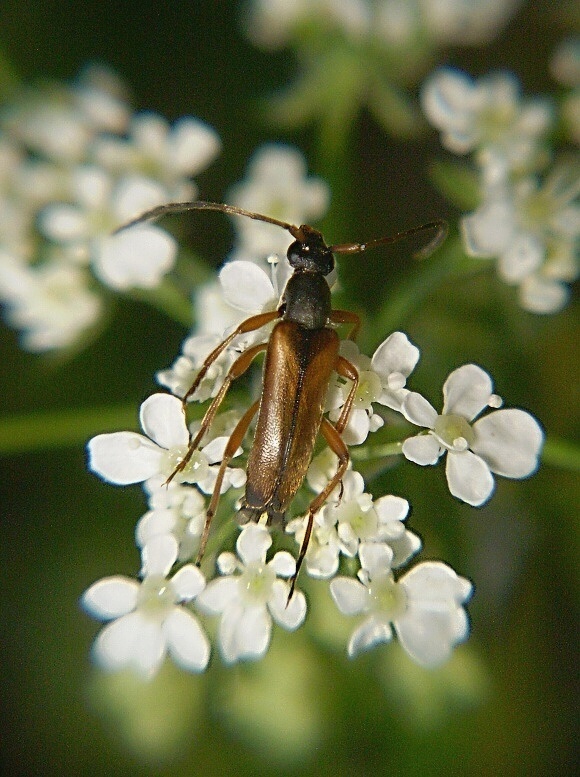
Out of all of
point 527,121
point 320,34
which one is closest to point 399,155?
point 320,34

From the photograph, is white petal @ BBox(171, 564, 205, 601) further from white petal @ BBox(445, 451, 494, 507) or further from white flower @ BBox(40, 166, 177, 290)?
white flower @ BBox(40, 166, 177, 290)

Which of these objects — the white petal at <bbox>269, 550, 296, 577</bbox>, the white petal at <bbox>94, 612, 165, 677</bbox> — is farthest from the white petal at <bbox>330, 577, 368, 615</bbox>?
the white petal at <bbox>94, 612, 165, 677</bbox>

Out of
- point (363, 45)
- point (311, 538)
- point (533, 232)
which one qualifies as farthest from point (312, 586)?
point (363, 45)

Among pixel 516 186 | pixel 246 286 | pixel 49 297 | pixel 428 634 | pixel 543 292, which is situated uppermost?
pixel 49 297

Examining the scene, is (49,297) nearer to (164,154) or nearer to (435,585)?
(164,154)

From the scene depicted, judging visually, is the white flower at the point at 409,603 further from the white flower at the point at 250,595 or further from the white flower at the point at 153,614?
the white flower at the point at 153,614

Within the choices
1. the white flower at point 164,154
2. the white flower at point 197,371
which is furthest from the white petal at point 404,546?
the white flower at point 164,154
